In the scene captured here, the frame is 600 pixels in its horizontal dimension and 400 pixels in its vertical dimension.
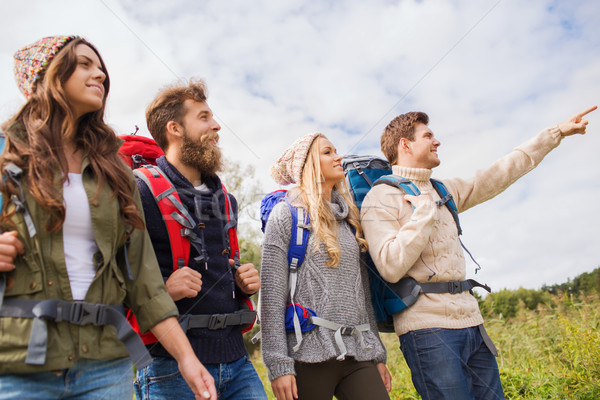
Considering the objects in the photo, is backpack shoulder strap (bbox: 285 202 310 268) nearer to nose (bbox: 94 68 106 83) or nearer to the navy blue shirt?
the navy blue shirt

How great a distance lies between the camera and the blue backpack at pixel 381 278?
127 inches

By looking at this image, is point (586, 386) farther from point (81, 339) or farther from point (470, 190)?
point (81, 339)

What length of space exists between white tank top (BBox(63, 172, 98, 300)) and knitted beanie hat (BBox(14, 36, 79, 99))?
430 millimetres

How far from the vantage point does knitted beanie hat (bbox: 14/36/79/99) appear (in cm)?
202

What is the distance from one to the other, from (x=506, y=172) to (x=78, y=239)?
3.27 metres

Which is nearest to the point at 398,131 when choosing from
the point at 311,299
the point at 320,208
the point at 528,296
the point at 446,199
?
the point at 446,199

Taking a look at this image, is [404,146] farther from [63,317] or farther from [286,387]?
[63,317]

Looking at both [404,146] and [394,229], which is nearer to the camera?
[394,229]

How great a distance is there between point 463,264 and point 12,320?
8.91ft

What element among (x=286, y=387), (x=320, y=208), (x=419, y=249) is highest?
(x=320, y=208)

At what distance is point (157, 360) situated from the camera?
2.47 m

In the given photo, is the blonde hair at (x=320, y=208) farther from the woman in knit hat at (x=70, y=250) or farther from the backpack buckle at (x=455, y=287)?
the woman in knit hat at (x=70, y=250)

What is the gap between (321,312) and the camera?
299cm

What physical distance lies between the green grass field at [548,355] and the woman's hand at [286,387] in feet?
11.1
